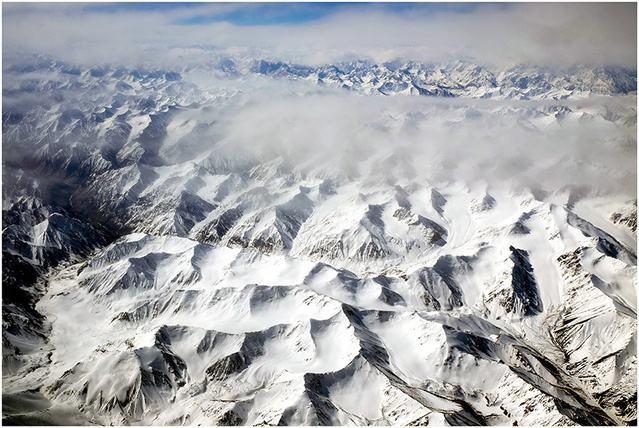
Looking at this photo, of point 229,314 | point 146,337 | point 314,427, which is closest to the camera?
point 314,427

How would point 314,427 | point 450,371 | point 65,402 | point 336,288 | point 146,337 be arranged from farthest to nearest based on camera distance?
point 336,288 < point 146,337 < point 450,371 < point 65,402 < point 314,427

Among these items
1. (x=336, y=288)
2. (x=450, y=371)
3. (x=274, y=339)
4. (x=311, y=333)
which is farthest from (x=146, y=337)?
(x=450, y=371)

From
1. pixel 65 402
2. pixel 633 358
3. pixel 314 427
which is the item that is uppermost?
pixel 314 427

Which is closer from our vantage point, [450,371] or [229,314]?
[450,371]

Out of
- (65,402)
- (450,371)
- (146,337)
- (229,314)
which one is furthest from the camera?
(229,314)

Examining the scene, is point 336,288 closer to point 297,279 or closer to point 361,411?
point 297,279

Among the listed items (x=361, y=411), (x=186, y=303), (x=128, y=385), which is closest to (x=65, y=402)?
(x=128, y=385)

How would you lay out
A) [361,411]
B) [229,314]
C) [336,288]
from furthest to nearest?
[336,288] → [229,314] → [361,411]

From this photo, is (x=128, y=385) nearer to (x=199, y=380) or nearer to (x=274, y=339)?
(x=199, y=380)

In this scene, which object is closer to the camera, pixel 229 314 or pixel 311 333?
pixel 311 333

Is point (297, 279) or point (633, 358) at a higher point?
point (297, 279)
